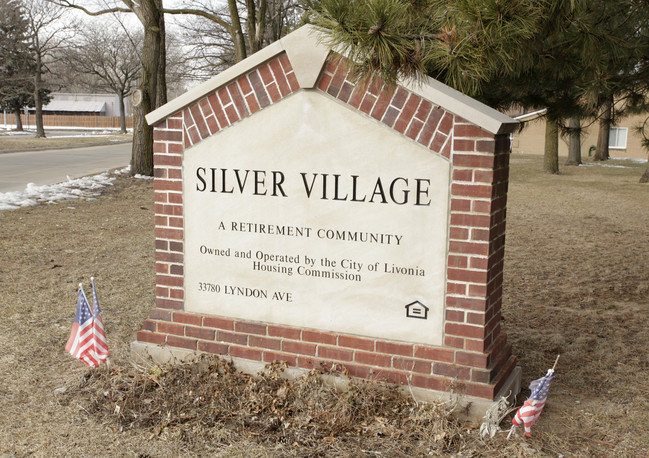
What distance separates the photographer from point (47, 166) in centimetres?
2133

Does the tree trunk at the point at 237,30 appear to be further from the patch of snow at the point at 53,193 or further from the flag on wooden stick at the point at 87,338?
the flag on wooden stick at the point at 87,338

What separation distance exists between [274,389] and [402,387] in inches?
31.7

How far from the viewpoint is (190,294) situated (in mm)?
4516

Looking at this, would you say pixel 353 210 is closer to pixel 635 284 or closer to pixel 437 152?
pixel 437 152

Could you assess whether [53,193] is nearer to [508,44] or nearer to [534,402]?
[508,44]

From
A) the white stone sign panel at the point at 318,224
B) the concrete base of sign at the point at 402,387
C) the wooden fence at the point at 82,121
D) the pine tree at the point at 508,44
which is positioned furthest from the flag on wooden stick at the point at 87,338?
the wooden fence at the point at 82,121

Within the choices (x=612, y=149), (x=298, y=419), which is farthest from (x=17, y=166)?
(x=612, y=149)

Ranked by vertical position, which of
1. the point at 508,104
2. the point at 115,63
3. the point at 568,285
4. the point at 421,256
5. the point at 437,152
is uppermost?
the point at 115,63

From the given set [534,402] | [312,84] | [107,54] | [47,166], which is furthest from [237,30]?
[107,54]

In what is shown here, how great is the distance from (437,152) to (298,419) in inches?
69.5

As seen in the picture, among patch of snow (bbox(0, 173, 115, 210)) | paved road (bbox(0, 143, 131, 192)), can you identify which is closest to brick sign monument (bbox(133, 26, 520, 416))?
patch of snow (bbox(0, 173, 115, 210))

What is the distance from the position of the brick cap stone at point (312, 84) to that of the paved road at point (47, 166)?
39.8 ft

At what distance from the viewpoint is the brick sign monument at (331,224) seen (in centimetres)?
385

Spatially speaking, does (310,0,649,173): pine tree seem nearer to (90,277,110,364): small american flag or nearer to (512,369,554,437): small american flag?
(512,369,554,437): small american flag
